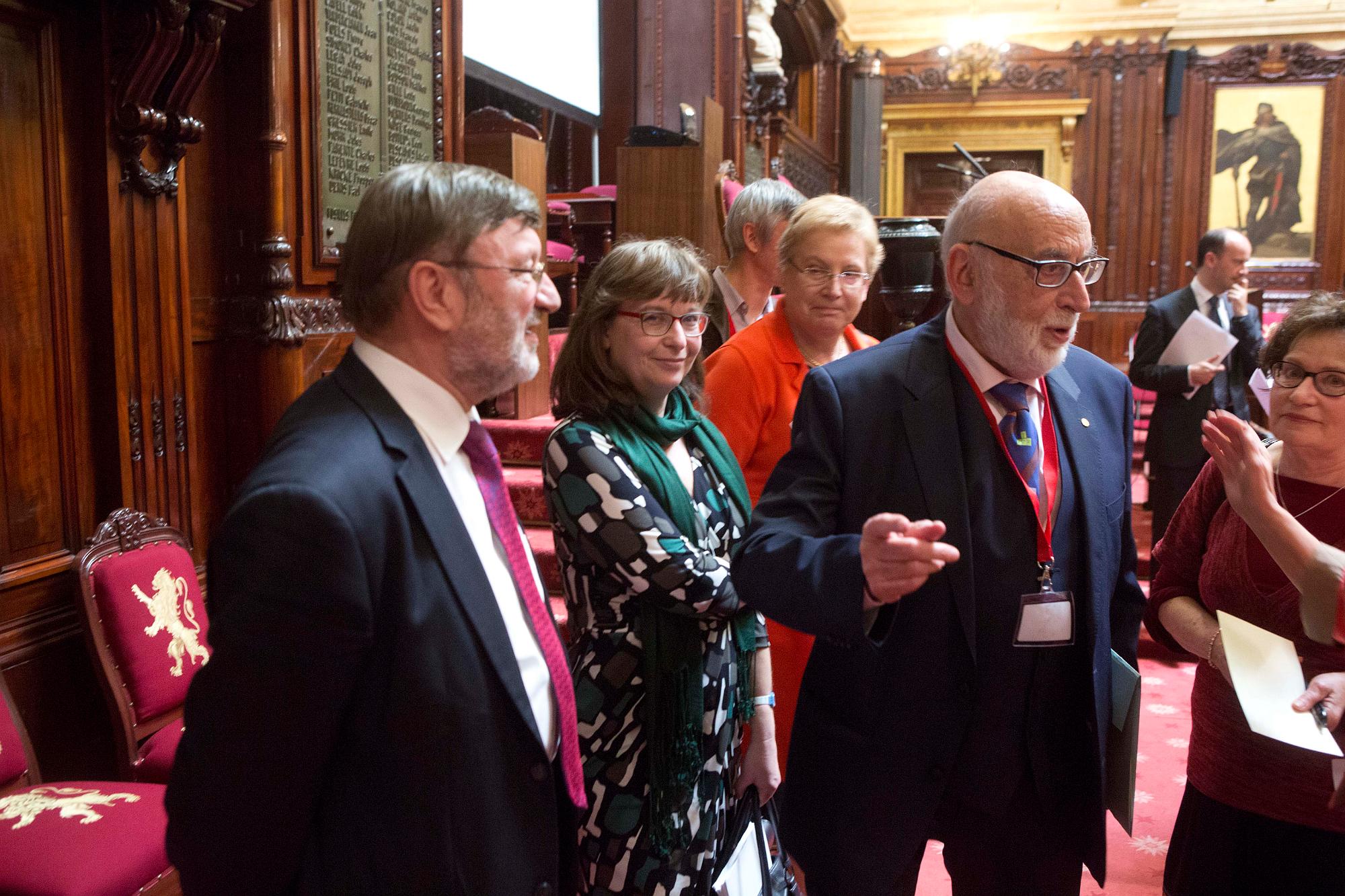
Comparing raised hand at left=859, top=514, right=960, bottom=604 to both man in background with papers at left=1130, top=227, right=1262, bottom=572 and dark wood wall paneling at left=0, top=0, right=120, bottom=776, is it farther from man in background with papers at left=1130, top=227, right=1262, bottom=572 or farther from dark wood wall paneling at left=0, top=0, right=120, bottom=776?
man in background with papers at left=1130, top=227, right=1262, bottom=572

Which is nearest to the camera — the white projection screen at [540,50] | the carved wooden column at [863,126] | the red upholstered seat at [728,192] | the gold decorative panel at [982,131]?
the red upholstered seat at [728,192]

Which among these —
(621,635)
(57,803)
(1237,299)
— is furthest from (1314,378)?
(1237,299)

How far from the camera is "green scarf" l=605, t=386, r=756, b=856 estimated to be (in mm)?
1847

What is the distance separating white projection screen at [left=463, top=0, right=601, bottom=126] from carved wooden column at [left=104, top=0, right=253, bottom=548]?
128 inches

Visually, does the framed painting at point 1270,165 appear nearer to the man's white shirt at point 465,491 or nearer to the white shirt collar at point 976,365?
the white shirt collar at point 976,365

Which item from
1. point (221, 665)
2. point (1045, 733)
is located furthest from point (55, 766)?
point (1045, 733)

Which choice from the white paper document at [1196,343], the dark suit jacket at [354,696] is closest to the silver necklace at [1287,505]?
the dark suit jacket at [354,696]

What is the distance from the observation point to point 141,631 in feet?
8.07

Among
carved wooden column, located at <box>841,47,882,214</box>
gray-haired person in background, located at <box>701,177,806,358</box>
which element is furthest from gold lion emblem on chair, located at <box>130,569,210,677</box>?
carved wooden column, located at <box>841,47,882,214</box>

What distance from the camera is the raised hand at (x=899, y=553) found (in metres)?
1.23

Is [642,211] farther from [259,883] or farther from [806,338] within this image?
[259,883]

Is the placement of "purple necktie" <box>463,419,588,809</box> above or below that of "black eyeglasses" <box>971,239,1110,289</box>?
below

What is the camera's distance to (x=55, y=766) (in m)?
2.58

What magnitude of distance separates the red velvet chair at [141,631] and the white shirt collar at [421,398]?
142 cm
